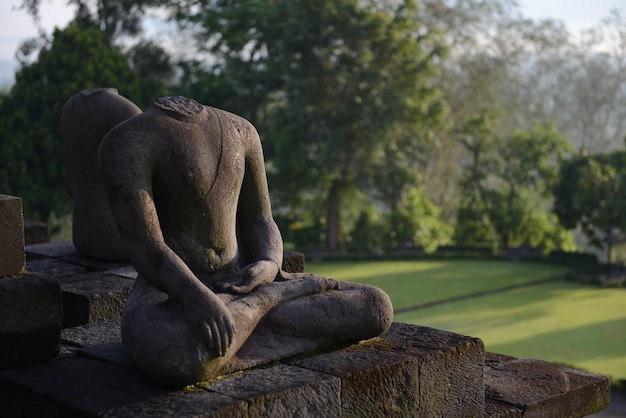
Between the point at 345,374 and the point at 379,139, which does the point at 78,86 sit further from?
the point at 345,374

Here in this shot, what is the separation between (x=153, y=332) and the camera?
404 cm

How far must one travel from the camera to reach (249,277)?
4.48 meters

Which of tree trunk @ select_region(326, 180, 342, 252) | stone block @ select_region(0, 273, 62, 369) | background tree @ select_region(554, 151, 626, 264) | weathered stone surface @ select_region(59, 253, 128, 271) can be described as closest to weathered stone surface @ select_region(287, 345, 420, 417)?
stone block @ select_region(0, 273, 62, 369)

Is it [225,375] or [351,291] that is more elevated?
[351,291]

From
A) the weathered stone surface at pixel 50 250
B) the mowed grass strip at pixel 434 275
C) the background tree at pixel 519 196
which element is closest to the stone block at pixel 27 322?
the weathered stone surface at pixel 50 250

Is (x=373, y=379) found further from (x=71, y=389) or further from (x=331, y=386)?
(x=71, y=389)

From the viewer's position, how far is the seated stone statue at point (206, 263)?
4.04m

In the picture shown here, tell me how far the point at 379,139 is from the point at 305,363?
18926 millimetres

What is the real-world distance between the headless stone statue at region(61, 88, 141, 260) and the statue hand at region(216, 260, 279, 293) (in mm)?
2910

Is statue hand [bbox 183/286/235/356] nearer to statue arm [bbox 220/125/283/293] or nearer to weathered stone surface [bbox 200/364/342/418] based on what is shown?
weathered stone surface [bbox 200/364/342/418]

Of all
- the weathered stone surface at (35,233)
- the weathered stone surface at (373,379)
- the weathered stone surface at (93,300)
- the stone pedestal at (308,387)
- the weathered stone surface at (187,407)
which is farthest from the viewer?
the weathered stone surface at (35,233)

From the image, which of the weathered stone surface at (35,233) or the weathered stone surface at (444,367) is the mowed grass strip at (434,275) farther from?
the weathered stone surface at (444,367)

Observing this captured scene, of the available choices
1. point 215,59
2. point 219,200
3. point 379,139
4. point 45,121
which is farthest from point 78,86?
point 219,200

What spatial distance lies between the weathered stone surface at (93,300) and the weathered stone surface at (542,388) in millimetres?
2685
